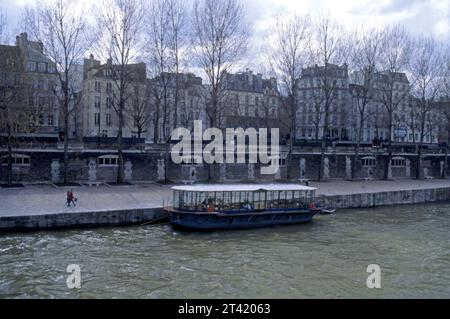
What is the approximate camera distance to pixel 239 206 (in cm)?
2641

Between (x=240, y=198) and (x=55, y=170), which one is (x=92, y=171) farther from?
(x=240, y=198)

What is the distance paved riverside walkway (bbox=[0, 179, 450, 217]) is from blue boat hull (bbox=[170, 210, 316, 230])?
110 inches

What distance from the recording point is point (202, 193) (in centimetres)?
2592

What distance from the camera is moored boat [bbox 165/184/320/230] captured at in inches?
982

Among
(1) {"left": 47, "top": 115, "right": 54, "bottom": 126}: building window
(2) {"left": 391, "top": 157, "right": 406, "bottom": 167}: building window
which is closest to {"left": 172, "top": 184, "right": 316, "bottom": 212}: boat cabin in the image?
(2) {"left": 391, "top": 157, "right": 406, "bottom": 167}: building window

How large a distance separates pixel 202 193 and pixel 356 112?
51696mm

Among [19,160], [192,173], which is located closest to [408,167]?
[192,173]

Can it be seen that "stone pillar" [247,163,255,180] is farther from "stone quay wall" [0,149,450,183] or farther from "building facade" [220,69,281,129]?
"building facade" [220,69,281,129]

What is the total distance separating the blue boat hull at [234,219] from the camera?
973 inches

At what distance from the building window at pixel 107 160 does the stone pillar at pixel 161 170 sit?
3.51m

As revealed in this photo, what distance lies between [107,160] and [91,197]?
8.83m
